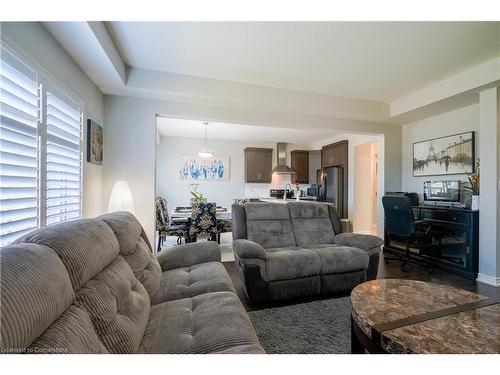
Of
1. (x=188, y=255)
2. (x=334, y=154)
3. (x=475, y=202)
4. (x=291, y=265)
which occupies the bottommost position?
(x=291, y=265)

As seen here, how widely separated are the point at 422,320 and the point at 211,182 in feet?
18.6

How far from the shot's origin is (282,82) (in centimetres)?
317

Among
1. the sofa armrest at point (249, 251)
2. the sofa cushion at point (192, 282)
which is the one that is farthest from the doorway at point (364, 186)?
the sofa cushion at point (192, 282)

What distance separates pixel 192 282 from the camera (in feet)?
5.54

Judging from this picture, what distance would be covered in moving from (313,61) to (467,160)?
9.04ft

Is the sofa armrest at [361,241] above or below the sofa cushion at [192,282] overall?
above

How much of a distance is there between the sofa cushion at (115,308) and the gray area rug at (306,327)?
0.95 metres

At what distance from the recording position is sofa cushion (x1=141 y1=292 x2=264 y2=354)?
1001 millimetres

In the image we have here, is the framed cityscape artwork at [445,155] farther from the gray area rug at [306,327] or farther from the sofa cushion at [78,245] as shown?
the sofa cushion at [78,245]

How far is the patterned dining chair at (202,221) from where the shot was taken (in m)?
3.80

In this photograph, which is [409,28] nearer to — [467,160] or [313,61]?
[313,61]

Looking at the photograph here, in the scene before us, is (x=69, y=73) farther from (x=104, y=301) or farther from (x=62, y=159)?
(x=104, y=301)

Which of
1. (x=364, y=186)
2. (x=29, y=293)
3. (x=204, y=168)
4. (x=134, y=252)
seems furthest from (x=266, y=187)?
(x=29, y=293)
